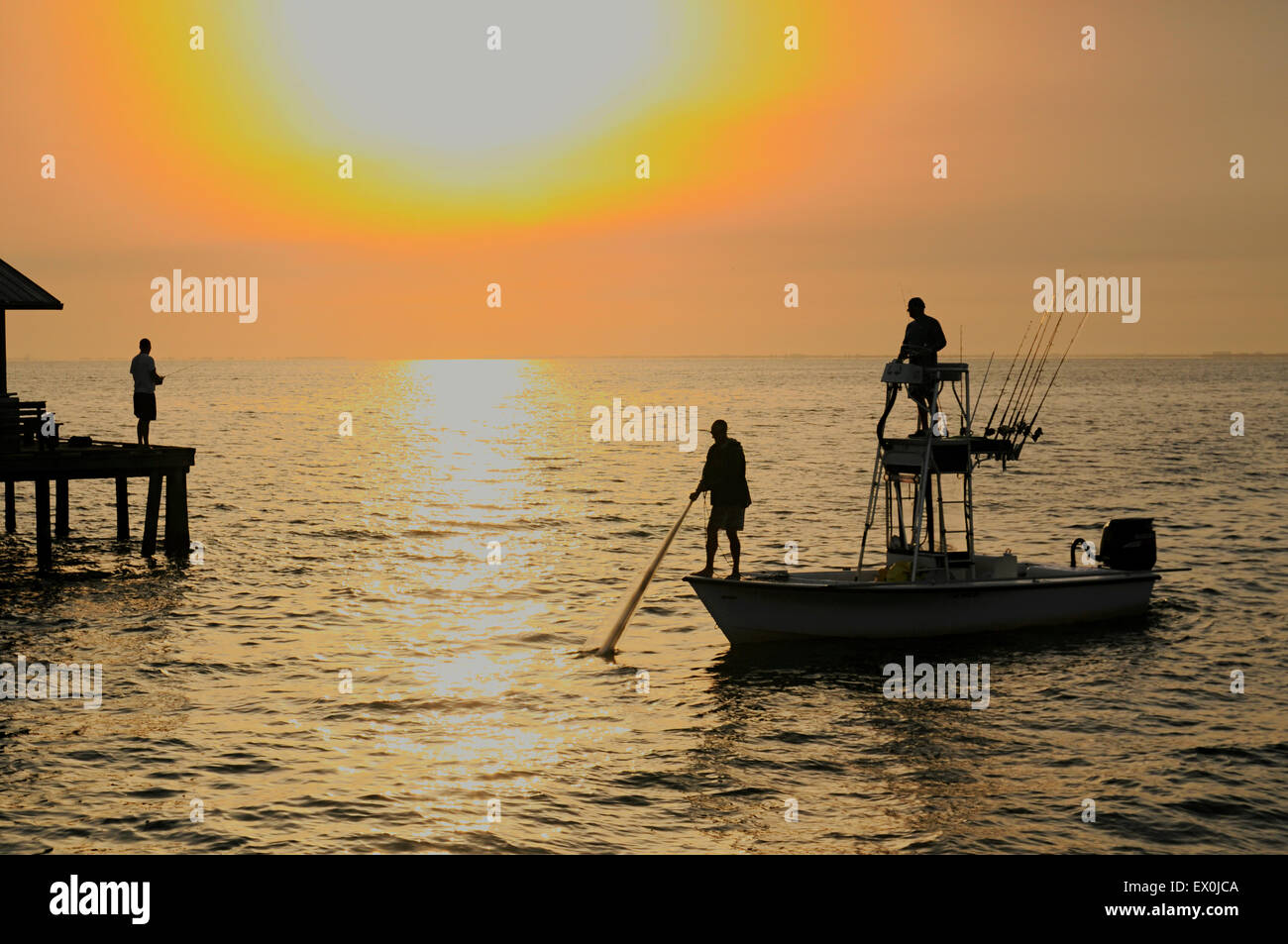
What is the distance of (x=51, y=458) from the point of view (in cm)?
2762

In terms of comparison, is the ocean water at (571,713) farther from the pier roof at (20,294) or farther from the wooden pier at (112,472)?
the pier roof at (20,294)

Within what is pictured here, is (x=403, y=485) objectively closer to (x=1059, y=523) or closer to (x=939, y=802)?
(x=1059, y=523)

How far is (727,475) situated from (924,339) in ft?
13.6

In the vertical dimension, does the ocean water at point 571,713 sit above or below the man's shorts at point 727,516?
below

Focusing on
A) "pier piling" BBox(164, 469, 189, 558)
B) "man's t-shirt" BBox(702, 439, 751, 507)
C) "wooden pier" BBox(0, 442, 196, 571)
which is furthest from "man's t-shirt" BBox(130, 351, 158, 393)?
"man's t-shirt" BBox(702, 439, 751, 507)

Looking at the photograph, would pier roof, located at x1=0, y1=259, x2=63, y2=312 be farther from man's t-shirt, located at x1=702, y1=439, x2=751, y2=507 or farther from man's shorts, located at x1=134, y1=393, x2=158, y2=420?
man's t-shirt, located at x1=702, y1=439, x2=751, y2=507

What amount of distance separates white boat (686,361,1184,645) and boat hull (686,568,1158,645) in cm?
2

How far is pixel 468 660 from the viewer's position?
68.7 ft

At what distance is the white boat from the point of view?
2052 centimetres

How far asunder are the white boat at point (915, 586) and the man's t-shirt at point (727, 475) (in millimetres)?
1442

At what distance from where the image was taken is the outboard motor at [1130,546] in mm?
23938

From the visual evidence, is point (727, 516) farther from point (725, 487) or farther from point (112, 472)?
point (112, 472)

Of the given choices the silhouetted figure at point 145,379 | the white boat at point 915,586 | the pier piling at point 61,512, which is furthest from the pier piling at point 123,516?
the white boat at point 915,586

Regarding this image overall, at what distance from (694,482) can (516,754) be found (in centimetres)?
4691
